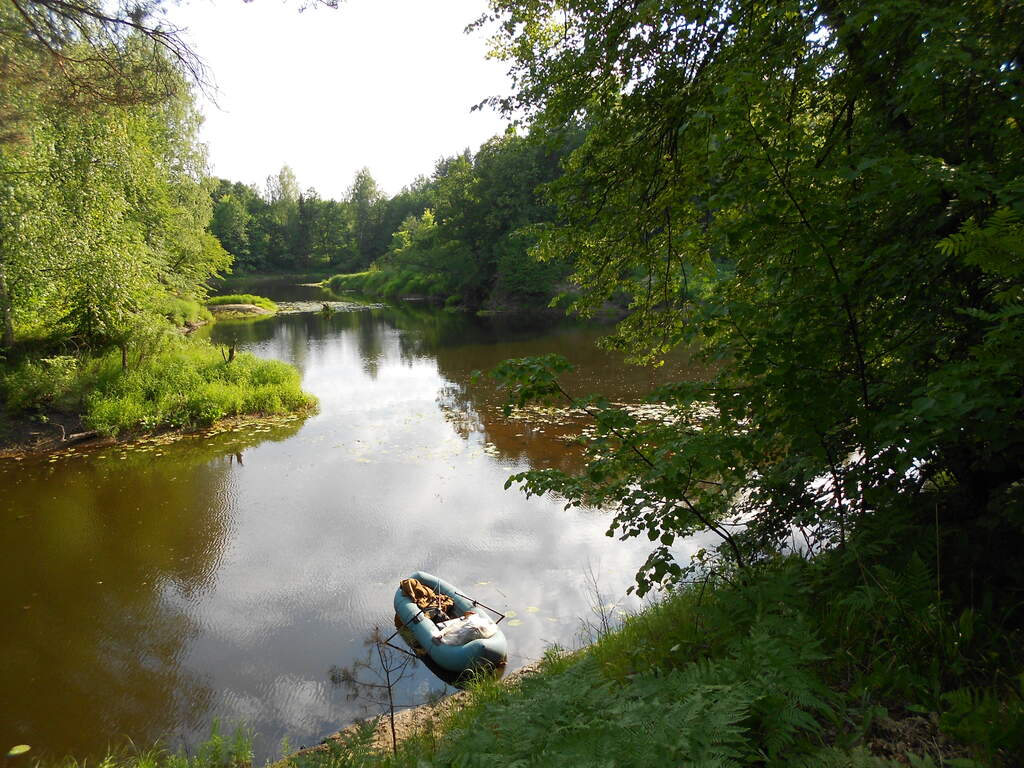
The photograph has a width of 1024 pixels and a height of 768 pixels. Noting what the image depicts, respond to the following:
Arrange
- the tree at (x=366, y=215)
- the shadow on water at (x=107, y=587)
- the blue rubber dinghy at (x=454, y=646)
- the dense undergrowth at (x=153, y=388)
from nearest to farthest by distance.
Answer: the shadow on water at (x=107, y=587), the blue rubber dinghy at (x=454, y=646), the dense undergrowth at (x=153, y=388), the tree at (x=366, y=215)


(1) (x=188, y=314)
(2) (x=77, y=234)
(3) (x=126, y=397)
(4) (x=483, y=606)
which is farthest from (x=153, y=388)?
(1) (x=188, y=314)

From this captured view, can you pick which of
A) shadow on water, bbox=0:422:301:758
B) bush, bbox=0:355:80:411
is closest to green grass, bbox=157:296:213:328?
bush, bbox=0:355:80:411

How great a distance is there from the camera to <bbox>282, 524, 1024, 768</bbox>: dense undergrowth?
5.87 ft

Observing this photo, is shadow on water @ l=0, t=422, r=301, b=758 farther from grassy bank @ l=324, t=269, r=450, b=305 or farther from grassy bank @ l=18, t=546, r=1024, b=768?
grassy bank @ l=324, t=269, r=450, b=305

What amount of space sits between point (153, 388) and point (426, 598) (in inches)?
388

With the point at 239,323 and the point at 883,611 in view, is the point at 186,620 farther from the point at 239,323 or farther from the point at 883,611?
the point at 239,323

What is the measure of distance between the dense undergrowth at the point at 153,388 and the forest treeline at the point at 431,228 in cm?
735

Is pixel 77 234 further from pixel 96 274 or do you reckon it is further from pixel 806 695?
pixel 806 695

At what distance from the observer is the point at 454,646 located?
5.61m

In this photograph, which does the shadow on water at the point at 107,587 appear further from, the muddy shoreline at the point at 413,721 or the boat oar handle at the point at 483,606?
the boat oar handle at the point at 483,606

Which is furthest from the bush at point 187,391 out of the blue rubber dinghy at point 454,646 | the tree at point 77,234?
the blue rubber dinghy at point 454,646

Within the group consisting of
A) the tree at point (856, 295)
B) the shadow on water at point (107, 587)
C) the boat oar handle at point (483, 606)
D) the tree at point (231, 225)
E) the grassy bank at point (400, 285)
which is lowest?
the shadow on water at point (107, 587)

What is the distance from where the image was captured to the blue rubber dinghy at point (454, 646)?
5465mm

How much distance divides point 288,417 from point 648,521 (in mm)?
12590
